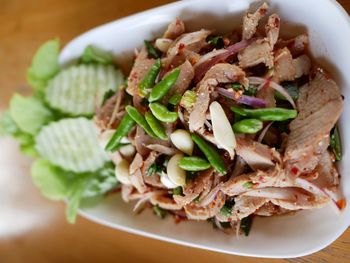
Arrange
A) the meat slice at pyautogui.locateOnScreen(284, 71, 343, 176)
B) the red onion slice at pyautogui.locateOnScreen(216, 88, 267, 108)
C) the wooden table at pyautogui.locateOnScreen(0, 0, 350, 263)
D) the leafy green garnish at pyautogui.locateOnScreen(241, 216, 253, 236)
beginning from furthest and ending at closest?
the wooden table at pyautogui.locateOnScreen(0, 0, 350, 263)
the leafy green garnish at pyautogui.locateOnScreen(241, 216, 253, 236)
the red onion slice at pyautogui.locateOnScreen(216, 88, 267, 108)
the meat slice at pyautogui.locateOnScreen(284, 71, 343, 176)

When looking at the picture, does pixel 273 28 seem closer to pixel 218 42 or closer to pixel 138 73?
pixel 218 42

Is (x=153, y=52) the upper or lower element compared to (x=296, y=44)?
lower

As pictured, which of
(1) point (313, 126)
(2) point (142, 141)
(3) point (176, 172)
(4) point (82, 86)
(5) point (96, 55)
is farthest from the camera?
(4) point (82, 86)

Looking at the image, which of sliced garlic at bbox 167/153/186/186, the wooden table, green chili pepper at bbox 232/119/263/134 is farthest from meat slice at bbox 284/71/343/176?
the wooden table

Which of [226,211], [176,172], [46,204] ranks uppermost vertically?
[176,172]

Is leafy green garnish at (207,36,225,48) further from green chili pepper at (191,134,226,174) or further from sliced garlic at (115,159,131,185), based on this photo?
sliced garlic at (115,159,131,185)

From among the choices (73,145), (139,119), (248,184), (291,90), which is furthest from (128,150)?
(291,90)
